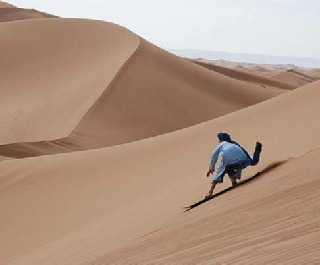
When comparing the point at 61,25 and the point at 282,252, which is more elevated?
the point at 61,25

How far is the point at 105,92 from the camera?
22.6m

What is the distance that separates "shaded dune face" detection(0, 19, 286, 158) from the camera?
18.8 metres

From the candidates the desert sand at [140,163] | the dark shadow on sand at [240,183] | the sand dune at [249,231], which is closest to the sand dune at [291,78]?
the desert sand at [140,163]

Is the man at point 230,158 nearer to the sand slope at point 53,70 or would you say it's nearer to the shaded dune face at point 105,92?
the shaded dune face at point 105,92

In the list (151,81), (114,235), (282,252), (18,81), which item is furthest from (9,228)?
(18,81)

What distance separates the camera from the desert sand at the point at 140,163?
471 cm

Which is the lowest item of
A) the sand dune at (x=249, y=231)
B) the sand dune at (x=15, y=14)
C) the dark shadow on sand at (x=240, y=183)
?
the sand dune at (x=249, y=231)

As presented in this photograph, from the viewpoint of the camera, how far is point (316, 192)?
15.8ft

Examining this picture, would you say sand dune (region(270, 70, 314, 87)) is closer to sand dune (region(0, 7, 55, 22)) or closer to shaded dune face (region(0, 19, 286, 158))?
shaded dune face (region(0, 19, 286, 158))

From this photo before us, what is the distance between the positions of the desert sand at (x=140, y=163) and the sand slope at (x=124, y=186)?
0.11 feet

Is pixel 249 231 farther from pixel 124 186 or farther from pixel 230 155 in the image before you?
pixel 124 186

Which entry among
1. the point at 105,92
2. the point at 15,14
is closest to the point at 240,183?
the point at 105,92

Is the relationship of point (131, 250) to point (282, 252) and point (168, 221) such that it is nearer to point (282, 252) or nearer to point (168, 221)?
point (168, 221)

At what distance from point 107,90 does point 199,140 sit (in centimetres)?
1046
